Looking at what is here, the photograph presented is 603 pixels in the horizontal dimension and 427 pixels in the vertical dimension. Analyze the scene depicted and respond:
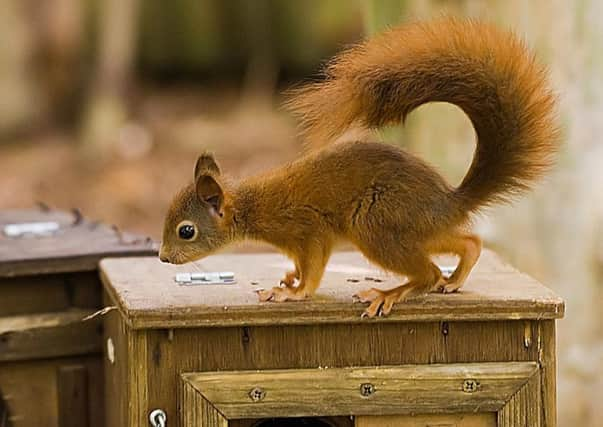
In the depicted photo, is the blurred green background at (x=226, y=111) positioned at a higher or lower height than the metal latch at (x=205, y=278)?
higher

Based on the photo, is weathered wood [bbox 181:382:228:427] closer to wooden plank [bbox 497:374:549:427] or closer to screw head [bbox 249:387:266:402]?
screw head [bbox 249:387:266:402]

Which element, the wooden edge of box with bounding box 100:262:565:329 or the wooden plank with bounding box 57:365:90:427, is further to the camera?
the wooden plank with bounding box 57:365:90:427

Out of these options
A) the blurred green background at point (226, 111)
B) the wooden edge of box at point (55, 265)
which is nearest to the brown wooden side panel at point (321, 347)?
the wooden edge of box at point (55, 265)

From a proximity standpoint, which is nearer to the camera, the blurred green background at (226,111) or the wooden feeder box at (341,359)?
the wooden feeder box at (341,359)

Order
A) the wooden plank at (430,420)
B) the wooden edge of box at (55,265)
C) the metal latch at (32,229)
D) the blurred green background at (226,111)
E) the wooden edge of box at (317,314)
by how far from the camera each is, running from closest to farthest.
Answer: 1. the wooden edge of box at (317,314)
2. the wooden plank at (430,420)
3. the wooden edge of box at (55,265)
4. the metal latch at (32,229)
5. the blurred green background at (226,111)

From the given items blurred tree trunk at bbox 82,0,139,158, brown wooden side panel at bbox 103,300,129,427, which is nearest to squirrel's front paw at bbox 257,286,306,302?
brown wooden side panel at bbox 103,300,129,427

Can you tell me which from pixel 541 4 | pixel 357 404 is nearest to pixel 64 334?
pixel 357 404

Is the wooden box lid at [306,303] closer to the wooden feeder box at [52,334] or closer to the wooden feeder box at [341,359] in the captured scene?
the wooden feeder box at [341,359]

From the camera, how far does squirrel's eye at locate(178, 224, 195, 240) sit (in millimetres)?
2916

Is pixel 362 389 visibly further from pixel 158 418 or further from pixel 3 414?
pixel 3 414

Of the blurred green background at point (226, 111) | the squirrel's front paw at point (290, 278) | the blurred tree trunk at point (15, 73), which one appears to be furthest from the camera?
the blurred tree trunk at point (15, 73)

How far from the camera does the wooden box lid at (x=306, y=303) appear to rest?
2756mm

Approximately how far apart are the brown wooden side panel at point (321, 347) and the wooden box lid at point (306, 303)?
44 millimetres

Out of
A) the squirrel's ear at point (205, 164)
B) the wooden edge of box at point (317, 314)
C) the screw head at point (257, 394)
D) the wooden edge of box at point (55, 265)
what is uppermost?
the squirrel's ear at point (205, 164)
